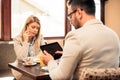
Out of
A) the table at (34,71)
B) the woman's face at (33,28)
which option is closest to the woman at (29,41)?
the woman's face at (33,28)

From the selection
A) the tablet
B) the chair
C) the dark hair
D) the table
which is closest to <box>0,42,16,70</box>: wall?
the table

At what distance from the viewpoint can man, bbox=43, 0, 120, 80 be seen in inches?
52.8

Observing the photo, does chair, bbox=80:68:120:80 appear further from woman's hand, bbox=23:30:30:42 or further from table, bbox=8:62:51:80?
woman's hand, bbox=23:30:30:42

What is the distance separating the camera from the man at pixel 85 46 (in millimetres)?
1342

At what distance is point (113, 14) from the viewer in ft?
16.8

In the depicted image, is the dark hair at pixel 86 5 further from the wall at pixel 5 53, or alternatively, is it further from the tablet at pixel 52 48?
the wall at pixel 5 53

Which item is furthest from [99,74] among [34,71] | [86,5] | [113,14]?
[113,14]

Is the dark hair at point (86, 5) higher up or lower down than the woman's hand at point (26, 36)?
higher up

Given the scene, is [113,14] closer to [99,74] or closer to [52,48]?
[52,48]

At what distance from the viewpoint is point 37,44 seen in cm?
274

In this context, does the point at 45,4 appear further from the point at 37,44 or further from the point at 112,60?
the point at 112,60

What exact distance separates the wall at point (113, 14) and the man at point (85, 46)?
3680 mm

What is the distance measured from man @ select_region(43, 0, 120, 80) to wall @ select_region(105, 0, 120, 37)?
368 cm

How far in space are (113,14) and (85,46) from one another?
3.98 metres
